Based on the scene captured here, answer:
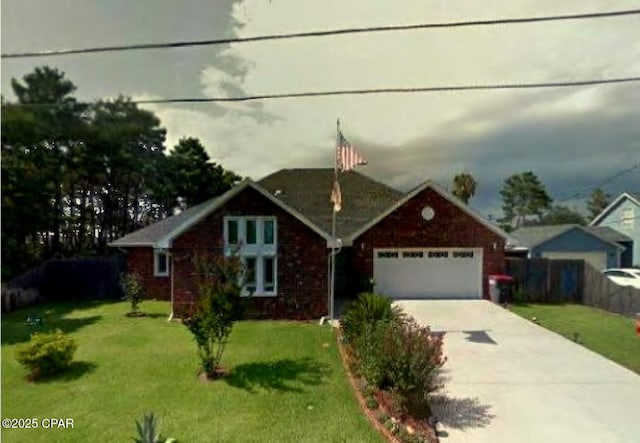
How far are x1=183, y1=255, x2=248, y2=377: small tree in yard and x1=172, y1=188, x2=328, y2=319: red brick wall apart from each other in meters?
4.77

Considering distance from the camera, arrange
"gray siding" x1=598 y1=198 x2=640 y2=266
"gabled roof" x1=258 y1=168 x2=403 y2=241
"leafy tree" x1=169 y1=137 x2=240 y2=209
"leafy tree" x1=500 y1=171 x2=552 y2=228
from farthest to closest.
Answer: "leafy tree" x1=500 y1=171 x2=552 y2=228, "gray siding" x1=598 y1=198 x2=640 y2=266, "leafy tree" x1=169 y1=137 x2=240 y2=209, "gabled roof" x1=258 y1=168 x2=403 y2=241

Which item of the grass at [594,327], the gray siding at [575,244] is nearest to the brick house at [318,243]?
the grass at [594,327]

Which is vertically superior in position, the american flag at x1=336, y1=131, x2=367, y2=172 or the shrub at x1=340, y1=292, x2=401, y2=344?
the american flag at x1=336, y1=131, x2=367, y2=172

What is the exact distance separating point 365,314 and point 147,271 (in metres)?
12.0

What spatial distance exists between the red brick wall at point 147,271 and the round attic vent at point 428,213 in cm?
1163

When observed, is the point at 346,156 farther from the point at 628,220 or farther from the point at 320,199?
the point at 628,220

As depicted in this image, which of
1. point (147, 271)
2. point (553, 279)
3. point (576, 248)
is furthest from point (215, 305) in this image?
point (576, 248)

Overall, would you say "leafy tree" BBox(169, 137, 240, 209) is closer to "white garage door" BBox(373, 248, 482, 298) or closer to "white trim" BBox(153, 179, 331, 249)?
"white trim" BBox(153, 179, 331, 249)

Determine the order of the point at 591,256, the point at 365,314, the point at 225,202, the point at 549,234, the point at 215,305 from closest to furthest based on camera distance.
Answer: the point at 215,305, the point at 365,314, the point at 225,202, the point at 591,256, the point at 549,234

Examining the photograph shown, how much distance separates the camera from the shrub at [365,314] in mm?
8531

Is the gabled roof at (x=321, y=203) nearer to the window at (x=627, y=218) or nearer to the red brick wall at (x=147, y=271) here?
the red brick wall at (x=147, y=271)

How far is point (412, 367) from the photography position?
6016 millimetres

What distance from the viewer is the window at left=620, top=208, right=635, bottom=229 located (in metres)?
30.4

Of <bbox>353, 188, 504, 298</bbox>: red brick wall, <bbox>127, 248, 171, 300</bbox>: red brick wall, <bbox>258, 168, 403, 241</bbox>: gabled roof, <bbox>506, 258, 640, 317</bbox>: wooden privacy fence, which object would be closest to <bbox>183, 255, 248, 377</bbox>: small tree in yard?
<bbox>353, 188, 504, 298</bbox>: red brick wall
